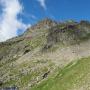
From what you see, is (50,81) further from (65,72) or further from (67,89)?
(67,89)

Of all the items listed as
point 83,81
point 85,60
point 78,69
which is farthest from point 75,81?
point 85,60

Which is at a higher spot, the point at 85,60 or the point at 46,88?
the point at 85,60

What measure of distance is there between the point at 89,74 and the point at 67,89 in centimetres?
656

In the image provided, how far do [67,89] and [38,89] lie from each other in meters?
16.8

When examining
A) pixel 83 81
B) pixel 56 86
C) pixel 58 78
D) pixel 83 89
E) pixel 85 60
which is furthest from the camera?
pixel 85 60

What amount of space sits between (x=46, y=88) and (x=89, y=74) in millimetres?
12703

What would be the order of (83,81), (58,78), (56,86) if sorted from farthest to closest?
(58,78), (56,86), (83,81)

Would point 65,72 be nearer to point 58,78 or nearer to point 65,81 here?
point 58,78

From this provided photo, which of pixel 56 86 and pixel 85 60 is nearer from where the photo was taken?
pixel 56 86

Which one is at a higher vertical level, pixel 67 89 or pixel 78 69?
pixel 78 69

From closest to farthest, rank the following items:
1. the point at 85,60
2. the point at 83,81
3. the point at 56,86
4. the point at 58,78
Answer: the point at 83,81 → the point at 56,86 → the point at 58,78 → the point at 85,60

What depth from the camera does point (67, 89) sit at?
66562 millimetres

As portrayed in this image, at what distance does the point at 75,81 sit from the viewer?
6881 centimetres

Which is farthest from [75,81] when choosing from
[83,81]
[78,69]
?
[78,69]
